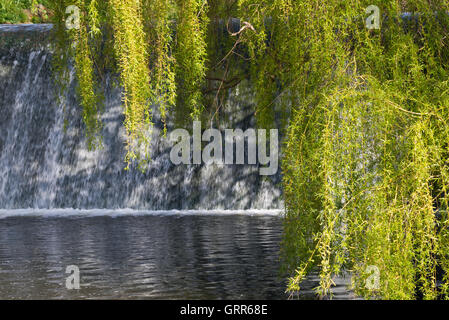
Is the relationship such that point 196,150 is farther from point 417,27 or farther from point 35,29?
point 417,27

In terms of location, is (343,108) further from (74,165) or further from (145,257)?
(74,165)

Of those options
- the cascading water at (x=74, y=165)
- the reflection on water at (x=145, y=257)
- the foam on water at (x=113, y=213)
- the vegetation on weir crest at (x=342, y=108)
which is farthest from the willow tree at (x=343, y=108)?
the cascading water at (x=74, y=165)

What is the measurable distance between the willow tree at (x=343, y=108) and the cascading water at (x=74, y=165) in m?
5.62

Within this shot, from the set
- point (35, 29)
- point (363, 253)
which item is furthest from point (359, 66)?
point (35, 29)

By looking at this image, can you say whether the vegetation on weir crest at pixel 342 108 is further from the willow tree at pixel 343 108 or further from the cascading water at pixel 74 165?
the cascading water at pixel 74 165

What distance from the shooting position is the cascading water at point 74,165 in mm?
16234

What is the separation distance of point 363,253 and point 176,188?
10239 millimetres

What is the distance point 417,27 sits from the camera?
8883 mm

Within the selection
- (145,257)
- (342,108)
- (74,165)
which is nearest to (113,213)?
(74,165)

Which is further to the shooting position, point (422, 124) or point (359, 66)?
point (359, 66)

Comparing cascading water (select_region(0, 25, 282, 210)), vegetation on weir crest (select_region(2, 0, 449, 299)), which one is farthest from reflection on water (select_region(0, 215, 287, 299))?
cascading water (select_region(0, 25, 282, 210))

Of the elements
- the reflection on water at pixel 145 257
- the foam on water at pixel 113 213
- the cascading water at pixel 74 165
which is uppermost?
the cascading water at pixel 74 165
